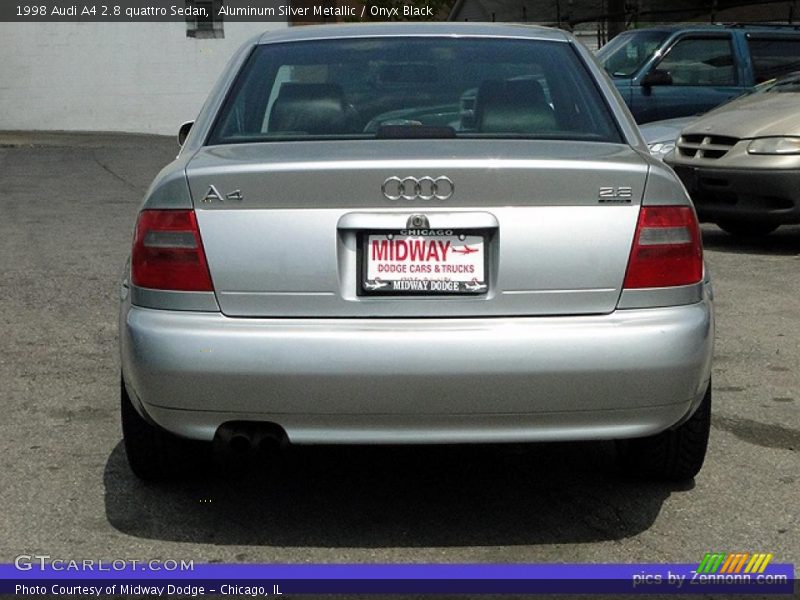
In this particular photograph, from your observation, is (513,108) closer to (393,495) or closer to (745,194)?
(393,495)

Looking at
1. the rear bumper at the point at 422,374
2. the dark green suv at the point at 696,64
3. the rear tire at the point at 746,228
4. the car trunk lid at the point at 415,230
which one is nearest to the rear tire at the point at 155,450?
the rear bumper at the point at 422,374

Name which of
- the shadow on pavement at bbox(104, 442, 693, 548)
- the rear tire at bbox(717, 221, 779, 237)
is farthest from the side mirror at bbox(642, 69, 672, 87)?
the shadow on pavement at bbox(104, 442, 693, 548)

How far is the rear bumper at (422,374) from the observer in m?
3.93

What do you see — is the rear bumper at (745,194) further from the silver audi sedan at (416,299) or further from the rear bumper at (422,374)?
the rear bumper at (422,374)

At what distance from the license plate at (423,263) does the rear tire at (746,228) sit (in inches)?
302

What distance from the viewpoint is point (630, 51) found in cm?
1468

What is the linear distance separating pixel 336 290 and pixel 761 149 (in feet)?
23.5

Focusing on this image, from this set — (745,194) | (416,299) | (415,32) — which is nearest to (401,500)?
(416,299)

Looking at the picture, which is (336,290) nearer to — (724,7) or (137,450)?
(137,450)

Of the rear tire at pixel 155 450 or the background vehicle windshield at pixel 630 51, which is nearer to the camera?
the rear tire at pixel 155 450

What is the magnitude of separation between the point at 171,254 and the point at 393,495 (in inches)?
45.2

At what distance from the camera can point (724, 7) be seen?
3244cm

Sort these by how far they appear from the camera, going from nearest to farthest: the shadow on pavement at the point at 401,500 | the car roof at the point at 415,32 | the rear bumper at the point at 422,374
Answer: the rear bumper at the point at 422,374
the shadow on pavement at the point at 401,500
the car roof at the point at 415,32

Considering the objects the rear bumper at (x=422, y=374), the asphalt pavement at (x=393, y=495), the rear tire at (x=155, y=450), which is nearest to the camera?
the rear bumper at (x=422, y=374)
